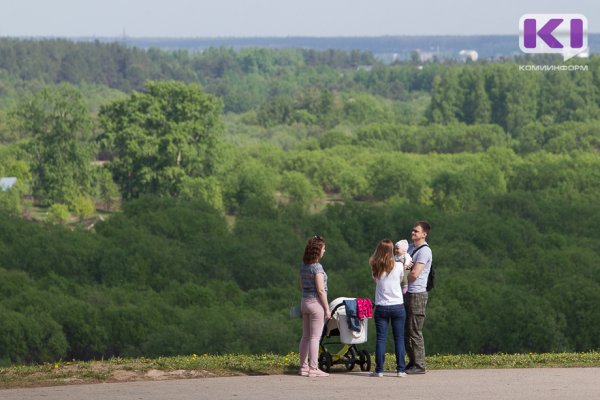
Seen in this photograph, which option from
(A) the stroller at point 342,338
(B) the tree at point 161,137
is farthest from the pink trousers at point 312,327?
(B) the tree at point 161,137

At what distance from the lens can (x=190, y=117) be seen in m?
147

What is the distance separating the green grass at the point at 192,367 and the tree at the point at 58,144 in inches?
4541

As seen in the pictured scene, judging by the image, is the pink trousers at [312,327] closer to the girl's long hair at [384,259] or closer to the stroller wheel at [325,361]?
the stroller wheel at [325,361]

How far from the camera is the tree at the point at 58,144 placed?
143 metres

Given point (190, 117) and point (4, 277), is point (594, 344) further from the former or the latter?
point (190, 117)

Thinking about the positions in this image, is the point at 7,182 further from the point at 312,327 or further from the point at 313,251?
the point at 313,251

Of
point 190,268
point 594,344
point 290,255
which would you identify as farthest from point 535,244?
point 594,344

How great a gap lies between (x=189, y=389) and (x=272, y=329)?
157ft

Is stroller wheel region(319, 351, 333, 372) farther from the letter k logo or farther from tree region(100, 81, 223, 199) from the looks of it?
the letter k logo

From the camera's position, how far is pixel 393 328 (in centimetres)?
2198

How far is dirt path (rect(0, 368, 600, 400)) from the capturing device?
68.4ft

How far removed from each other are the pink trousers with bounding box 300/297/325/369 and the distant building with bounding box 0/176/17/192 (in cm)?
11436

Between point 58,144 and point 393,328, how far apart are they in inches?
5291

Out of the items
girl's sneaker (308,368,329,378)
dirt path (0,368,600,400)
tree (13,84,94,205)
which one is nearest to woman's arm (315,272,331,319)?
girl's sneaker (308,368,329,378)
